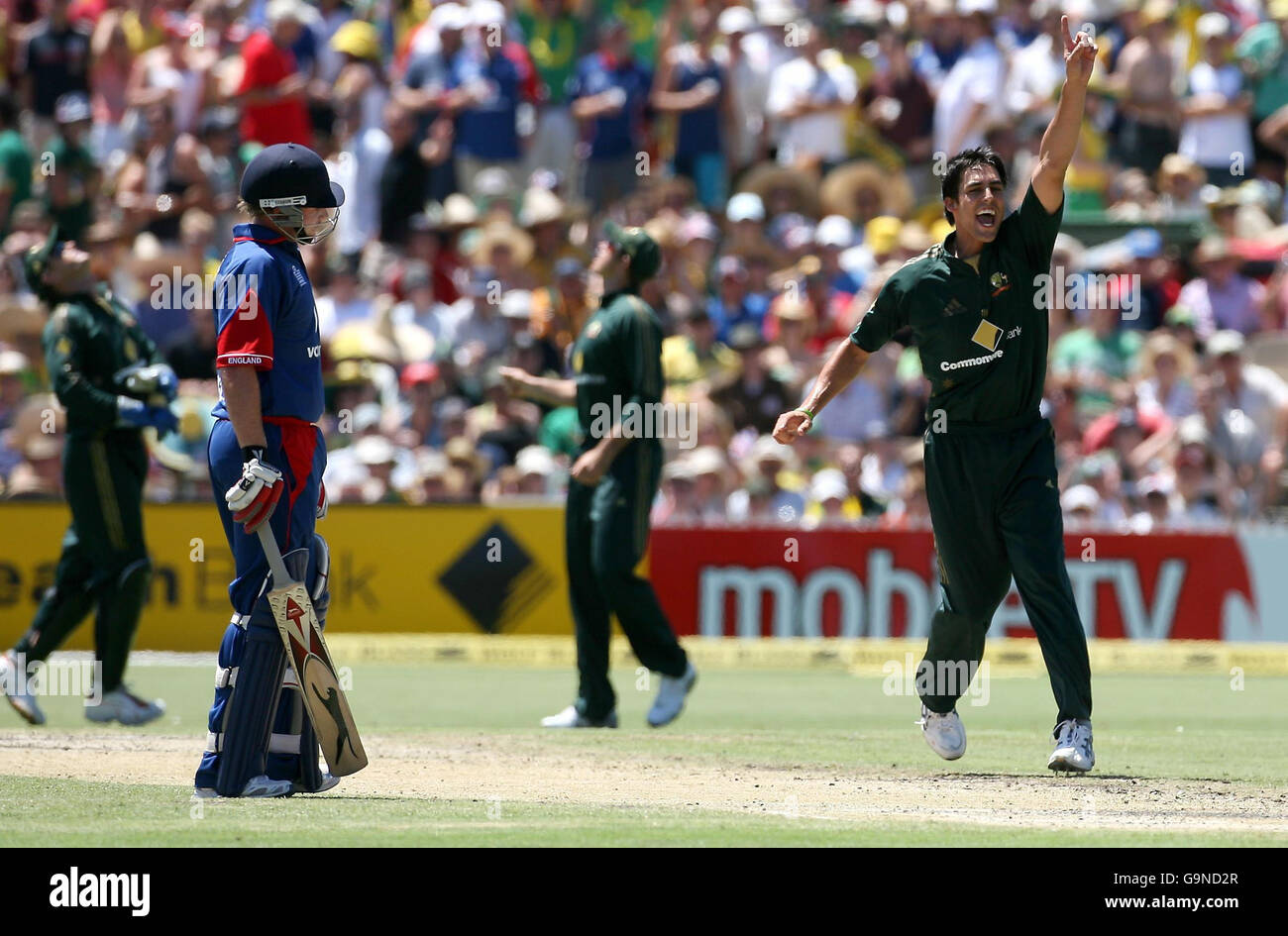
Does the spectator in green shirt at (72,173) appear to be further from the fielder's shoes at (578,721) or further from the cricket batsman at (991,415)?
the cricket batsman at (991,415)

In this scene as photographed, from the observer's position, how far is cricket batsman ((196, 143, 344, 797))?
7984 millimetres

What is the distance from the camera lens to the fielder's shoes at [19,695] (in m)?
11.6

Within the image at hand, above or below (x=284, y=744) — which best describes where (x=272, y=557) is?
above

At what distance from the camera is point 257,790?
26.7 ft

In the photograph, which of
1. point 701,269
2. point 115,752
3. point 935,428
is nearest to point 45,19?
point 701,269

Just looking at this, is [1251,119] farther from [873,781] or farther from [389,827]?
[389,827]

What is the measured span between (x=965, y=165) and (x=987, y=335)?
750 mm

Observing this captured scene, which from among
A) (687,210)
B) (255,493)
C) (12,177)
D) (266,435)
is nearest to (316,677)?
(255,493)

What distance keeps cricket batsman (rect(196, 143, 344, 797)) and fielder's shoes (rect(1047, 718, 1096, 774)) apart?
324 centimetres

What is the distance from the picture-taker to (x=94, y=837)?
7070mm

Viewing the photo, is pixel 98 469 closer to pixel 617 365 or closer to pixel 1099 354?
pixel 617 365

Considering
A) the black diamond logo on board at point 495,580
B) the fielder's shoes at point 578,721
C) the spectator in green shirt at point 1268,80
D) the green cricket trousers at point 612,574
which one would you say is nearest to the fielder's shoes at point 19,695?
the fielder's shoes at point 578,721

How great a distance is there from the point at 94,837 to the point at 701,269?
13.6 meters

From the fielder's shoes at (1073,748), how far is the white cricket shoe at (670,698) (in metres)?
3.07
